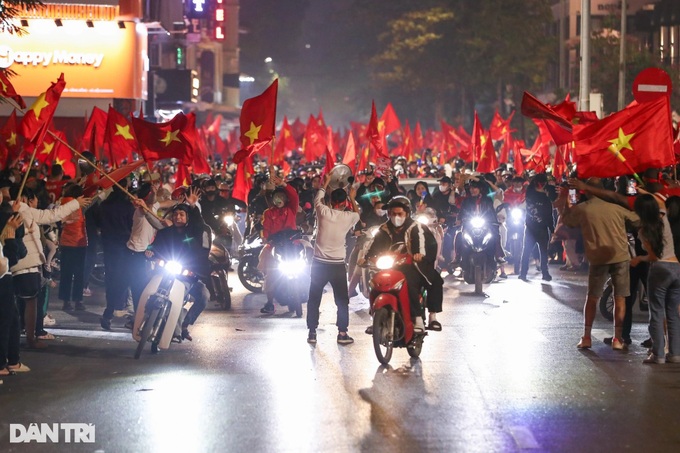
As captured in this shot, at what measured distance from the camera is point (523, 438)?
28.7ft

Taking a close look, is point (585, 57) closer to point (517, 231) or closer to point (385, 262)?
point (517, 231)

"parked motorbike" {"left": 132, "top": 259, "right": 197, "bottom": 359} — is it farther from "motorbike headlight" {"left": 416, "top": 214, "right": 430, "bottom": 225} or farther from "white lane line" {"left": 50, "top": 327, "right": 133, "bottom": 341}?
"motorbike headlight" {"left": 416, "top": 214, "right": 430, "bottom": 225}

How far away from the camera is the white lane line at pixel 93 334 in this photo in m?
14.2

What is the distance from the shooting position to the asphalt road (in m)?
8.77

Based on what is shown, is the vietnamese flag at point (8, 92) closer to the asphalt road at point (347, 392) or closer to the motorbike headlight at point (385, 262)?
the asphalt road at point (347, 392)

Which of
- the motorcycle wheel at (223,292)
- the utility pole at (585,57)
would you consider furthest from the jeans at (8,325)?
the utility pole at (585,57)

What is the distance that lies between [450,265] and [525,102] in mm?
5902

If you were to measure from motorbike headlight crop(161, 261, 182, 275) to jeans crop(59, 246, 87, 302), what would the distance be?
168 inches

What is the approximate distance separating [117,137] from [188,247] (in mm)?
10451

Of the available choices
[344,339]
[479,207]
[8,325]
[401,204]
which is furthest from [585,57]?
[8,325]

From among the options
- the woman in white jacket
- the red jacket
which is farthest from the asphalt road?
the red jacket

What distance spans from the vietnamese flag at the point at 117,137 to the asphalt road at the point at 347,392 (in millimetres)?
8382

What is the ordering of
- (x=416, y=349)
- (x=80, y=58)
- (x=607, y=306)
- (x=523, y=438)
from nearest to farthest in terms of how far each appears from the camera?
(x=523, y=438), (x=416, y=349), (x=607, y=306), (x=80, y=58)

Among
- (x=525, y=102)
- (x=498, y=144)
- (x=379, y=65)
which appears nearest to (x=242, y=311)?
(x=525, y=102)
